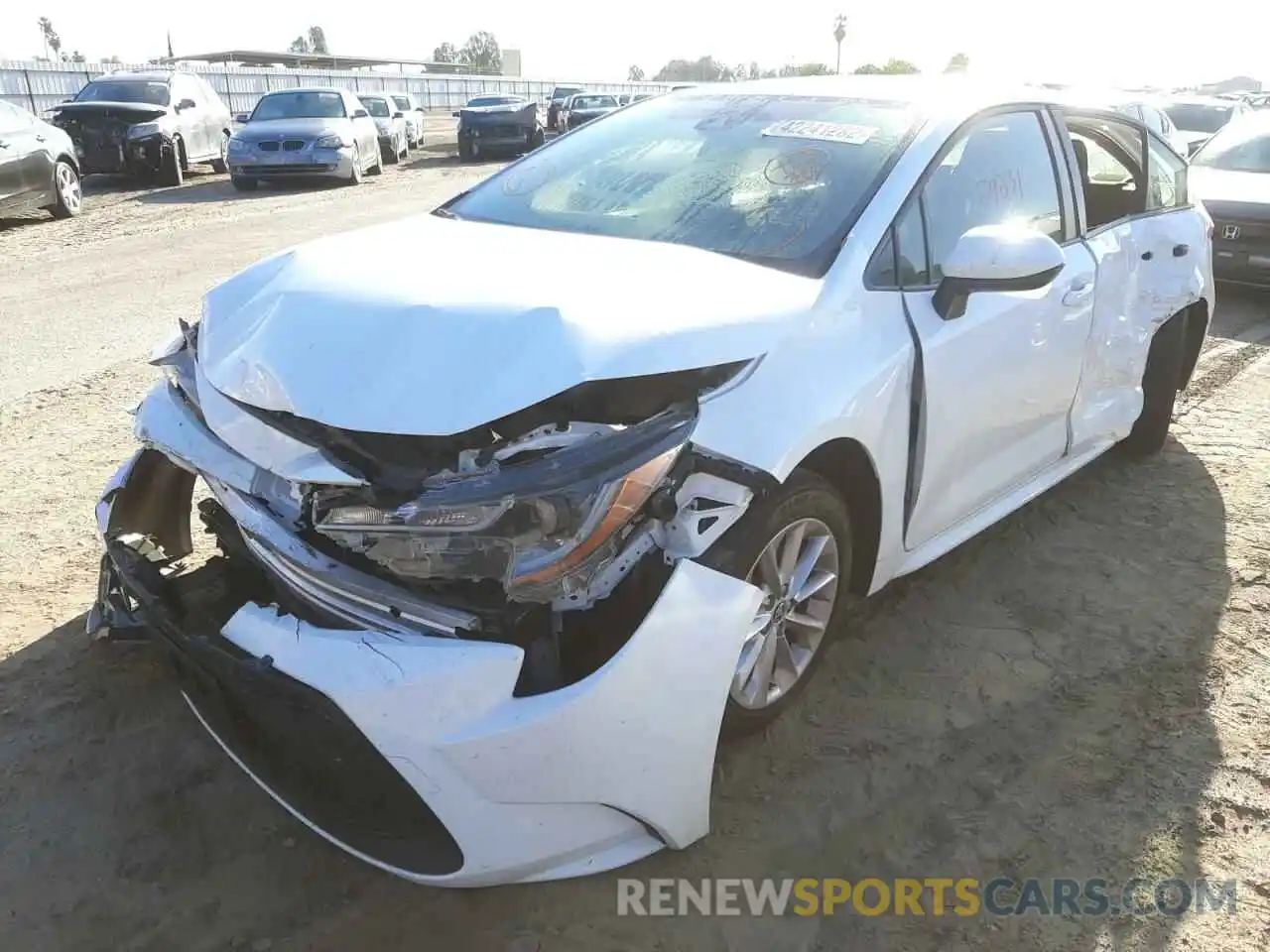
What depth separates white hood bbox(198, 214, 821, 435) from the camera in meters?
2.12

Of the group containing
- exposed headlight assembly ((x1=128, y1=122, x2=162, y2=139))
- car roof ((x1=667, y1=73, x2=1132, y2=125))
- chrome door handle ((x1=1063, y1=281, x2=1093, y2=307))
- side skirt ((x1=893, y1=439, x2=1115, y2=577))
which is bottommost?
side skirt ((x1=893, y1=439, x2=1115, y2=577))

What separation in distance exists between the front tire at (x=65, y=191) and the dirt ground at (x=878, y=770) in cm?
848

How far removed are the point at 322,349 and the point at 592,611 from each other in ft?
2.79

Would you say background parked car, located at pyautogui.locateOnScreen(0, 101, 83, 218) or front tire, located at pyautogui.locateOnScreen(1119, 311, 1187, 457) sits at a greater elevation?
background parked car, located at pyautogui.locateOnScreen(0, 101, 83, 218)

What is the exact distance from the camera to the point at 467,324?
2.26 metres

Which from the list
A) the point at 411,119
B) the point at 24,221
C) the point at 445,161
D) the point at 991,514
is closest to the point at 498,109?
the point at 445,161

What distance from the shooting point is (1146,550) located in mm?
3953

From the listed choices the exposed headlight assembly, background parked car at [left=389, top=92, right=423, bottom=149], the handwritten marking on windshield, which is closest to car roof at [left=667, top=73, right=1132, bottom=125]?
the handwritten marking on windshield

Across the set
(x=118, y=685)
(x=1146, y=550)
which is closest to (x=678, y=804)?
(x=118, y=685)

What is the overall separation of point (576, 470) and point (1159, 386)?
11.8 ft

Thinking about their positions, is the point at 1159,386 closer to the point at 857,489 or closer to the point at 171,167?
the point at 857,489

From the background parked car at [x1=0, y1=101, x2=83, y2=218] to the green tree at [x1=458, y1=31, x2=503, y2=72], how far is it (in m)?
86.2

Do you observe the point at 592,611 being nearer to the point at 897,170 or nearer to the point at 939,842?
the point at 939,842

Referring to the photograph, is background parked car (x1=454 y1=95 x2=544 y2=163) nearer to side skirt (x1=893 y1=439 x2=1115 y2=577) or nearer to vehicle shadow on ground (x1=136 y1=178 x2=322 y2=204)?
vehicle shadow on ground (x1=136 y1=178 x2=322 y2=204)
